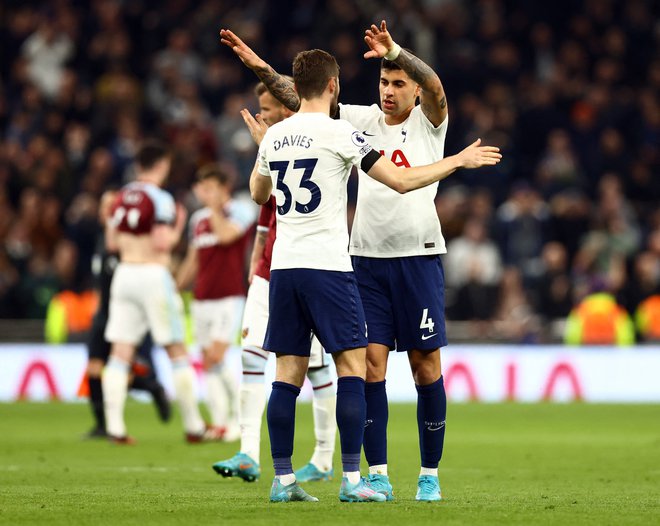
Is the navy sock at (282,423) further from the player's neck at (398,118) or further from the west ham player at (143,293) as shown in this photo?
the west ham player at (143,293)

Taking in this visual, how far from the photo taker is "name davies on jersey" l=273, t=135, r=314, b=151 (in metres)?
7.35

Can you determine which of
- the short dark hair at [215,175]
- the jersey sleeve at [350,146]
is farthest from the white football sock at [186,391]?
the jersey sleeve at [350,146]

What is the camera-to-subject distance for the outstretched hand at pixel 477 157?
7.34 meters

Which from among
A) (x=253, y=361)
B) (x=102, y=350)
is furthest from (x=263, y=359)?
(x=102, y=350)

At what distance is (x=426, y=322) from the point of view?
25.6ft

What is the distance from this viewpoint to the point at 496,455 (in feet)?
36.8

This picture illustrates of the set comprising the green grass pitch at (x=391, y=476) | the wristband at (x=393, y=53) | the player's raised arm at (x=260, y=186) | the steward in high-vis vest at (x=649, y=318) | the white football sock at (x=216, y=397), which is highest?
the wristband at (x=393, y=53)

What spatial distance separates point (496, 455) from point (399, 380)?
7013 millimetres

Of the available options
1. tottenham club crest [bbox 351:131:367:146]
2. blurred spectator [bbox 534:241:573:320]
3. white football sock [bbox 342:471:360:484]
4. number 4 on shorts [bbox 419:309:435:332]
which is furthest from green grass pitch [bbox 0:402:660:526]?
blurred spectator [bbox 534:241:573:320]

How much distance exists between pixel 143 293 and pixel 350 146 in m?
5.29

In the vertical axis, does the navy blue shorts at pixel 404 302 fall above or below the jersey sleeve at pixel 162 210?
below

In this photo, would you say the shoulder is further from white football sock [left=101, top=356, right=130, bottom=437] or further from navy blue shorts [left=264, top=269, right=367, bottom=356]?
white football sock [left=101, top=356, right=130, bottom=437]

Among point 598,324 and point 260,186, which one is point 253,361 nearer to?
point 260,186

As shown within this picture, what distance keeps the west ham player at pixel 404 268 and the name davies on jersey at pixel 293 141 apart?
72 cm
